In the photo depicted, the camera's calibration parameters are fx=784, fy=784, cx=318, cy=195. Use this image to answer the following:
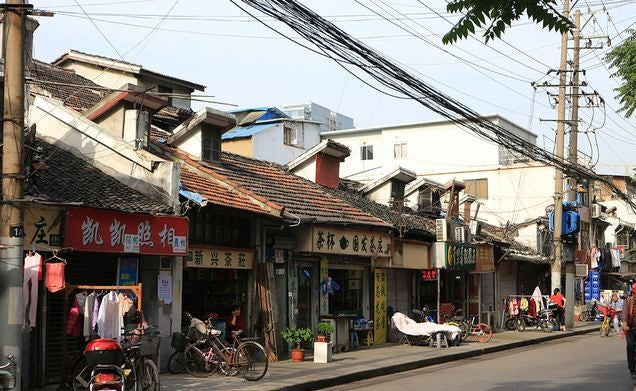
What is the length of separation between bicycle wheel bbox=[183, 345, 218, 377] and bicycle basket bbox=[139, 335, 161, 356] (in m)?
2.65

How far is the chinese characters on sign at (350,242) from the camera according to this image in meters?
20.4

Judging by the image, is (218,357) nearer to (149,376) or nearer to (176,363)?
(176,363)

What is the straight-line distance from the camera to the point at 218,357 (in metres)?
15.5

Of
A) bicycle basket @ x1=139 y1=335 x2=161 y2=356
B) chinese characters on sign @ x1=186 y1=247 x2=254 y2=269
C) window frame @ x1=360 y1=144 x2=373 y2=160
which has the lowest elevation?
bicycle basket @ x1=139 y1=335 x2=161 y2=356

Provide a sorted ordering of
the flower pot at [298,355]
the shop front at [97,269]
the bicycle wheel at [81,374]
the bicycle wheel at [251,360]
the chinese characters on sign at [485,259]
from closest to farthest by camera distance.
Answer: the bicycle wheel at [81,374], the shop front at [97,269], the bicycle wheel at [251,360], the flower pot at [298,355], the chinese characters on sign at [485,259]

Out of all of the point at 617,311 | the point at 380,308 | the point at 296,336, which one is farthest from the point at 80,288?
the point at 617,311

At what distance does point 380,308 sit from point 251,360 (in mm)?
9844

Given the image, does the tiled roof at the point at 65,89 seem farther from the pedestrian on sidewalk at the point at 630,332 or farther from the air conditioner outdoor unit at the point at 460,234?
the air conditioner outdoor unit at the point at 460,234

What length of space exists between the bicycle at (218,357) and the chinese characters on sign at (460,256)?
12506 mm

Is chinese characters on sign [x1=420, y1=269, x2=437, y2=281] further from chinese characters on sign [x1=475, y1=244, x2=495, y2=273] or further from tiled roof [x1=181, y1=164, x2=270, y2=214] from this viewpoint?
tiled roof [x1=181, y1=164, x2=270, y2=214]

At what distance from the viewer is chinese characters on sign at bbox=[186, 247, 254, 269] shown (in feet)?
56.4

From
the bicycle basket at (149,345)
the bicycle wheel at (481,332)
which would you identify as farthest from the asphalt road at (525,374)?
the bicycle basket at (149,345)

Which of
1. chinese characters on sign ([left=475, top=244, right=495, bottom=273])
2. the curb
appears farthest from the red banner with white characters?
chinese characters on sign ([left=475, top=244, right=495, bottom=273])

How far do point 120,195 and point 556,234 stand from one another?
2066 cm
